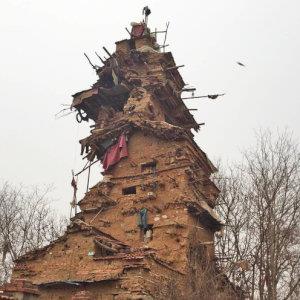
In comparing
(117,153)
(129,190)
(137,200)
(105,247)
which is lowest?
(105,247)

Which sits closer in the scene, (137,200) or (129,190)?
(137,200)

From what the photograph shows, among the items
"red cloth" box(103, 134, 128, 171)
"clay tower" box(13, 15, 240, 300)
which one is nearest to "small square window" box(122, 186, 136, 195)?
"clay tower" box(13, 15, 240, 300)

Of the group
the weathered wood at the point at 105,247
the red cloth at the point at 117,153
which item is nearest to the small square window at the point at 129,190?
the red cloth at the point at 117,153

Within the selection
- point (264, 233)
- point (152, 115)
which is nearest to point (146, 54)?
point (152, 115)

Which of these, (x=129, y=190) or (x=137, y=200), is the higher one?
(x=129, y=190)

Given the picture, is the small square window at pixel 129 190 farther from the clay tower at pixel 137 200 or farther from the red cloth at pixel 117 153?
the red cloth at pixel 117 153

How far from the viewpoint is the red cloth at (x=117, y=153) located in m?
22.9

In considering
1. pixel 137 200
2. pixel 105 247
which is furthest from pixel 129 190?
pixel 105 247

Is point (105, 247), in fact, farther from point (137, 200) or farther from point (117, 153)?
point (117, 153)

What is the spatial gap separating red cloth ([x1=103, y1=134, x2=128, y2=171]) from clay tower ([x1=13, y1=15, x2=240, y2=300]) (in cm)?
6

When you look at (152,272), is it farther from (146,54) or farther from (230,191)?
(146,54)

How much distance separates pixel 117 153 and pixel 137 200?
3.17 metres

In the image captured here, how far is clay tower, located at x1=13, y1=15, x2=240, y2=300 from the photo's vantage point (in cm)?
1644

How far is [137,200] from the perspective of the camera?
21.3m
